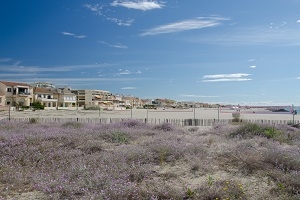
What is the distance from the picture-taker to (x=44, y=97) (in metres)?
90.6

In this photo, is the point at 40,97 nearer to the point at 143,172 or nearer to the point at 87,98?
the point at 87,98

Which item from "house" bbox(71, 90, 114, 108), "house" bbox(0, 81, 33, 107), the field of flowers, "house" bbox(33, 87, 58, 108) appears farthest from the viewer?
"house" bbox(71, 90, 114, 108)

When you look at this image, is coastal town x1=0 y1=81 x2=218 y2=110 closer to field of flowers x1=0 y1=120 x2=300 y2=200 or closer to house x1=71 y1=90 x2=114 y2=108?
house x1=71 y1=90 x2=114 y2=108

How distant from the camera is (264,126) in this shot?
1658cm

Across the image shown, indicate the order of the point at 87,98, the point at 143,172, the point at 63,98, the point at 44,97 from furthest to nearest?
1. the point at 87,98
2. the point at 63,98
3. the point at 44,97
4. the point at 143,172

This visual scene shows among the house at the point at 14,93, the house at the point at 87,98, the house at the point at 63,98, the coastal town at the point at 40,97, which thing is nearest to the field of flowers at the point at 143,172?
the coastal town at the point at 40,97

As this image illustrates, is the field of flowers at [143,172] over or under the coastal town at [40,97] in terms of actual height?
under

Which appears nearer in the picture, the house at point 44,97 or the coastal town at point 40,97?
the coastal town at point 40,97

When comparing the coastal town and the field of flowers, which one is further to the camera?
the coastal town

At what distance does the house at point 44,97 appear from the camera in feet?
286

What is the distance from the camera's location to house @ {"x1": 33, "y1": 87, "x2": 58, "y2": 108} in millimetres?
87312

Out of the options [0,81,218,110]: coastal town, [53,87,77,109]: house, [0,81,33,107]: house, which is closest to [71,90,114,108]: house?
[0,81,218,110]: coastal town

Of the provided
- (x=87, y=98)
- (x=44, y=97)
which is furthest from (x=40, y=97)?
(x=87, y=98)

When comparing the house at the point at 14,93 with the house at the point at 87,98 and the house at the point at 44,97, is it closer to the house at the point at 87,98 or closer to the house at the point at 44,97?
the house at the point at 44,97
